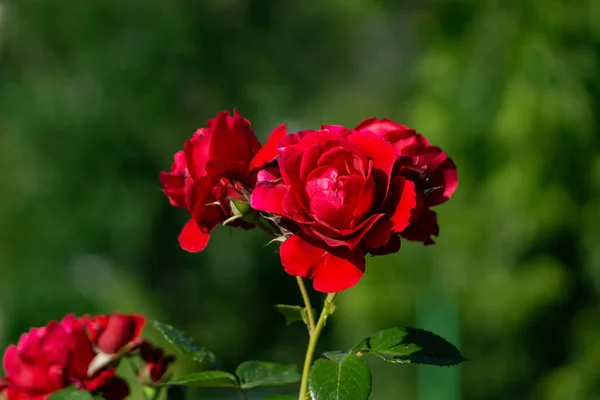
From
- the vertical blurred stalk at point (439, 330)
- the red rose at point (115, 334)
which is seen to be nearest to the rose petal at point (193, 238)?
the red rose at point (115, 334)

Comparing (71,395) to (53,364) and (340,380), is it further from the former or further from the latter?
(340,380)

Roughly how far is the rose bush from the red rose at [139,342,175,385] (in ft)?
0.65

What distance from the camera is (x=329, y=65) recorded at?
6.32 meters

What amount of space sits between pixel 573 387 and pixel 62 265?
3217 millimetres

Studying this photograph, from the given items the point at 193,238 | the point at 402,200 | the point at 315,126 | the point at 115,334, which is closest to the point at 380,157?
the point at 402,200

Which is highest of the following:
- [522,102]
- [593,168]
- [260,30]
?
[260,30]

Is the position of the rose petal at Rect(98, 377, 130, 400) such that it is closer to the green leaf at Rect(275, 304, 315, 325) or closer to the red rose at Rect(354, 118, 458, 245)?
the green leaf at Rect(275, 304, 315, 325)

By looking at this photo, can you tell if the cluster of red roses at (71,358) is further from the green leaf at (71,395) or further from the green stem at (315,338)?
the green stem at (315,338)

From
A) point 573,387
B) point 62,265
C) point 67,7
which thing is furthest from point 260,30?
point 573,387

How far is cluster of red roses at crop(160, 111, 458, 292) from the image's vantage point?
48 cm

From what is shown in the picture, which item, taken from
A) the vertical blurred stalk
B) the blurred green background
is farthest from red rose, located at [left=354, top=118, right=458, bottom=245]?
the vertical blurred stalk

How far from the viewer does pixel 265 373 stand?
0.64 meters

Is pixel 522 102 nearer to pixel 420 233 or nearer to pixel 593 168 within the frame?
pixel 593 168

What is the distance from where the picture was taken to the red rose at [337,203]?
1.56ft
